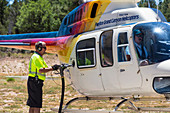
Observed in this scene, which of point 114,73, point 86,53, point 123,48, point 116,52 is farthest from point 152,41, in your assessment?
point 86,53

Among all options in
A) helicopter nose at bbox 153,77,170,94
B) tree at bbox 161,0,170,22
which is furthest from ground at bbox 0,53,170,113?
tree at bbox 161,0,170,22

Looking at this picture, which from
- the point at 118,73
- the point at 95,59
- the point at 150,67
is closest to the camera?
the point at 150,67

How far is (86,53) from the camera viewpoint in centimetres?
659

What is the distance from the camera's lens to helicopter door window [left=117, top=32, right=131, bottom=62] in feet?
18.8

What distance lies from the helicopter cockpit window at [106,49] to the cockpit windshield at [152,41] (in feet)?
2.22

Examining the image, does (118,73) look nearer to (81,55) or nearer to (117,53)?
(117,53)

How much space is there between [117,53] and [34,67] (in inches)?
79.0

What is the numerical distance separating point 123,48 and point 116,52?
0.61 feet

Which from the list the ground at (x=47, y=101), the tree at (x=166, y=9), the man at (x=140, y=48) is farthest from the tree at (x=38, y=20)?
the man at (x=140, y=48)

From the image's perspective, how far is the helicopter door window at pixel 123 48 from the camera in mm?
5730

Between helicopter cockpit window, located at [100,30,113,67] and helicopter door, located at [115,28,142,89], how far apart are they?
23 cm

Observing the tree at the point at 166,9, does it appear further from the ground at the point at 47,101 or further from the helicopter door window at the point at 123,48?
the helicopter door window at the point at 123,48

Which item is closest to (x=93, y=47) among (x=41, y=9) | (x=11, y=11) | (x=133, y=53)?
(x=133, y=53)

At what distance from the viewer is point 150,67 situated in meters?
5.34
